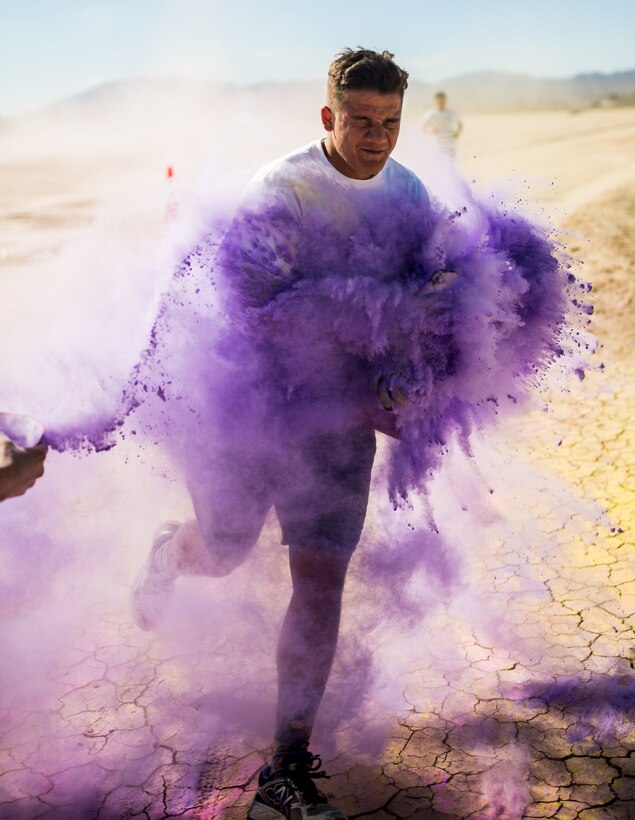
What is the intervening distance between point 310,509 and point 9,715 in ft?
4.07

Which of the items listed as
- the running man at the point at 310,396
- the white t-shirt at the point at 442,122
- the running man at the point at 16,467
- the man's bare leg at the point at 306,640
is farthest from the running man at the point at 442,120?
the running man at the point at 16,467

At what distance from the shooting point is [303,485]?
2215 mm

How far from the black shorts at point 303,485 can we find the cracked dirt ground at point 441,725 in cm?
68

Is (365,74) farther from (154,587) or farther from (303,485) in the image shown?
(154,587)

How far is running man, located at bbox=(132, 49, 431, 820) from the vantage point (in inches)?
79.0

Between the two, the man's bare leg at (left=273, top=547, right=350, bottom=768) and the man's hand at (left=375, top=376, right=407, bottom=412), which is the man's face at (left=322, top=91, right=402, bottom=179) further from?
the man's bare leg at (left=273, top=547, right=350, bottom=768)

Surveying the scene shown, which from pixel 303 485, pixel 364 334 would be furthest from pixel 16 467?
pixel 364 334

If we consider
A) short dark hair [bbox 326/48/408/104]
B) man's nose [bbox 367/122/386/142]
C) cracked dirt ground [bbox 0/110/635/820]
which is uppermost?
short dark hair [bbox 326/48/408/104]

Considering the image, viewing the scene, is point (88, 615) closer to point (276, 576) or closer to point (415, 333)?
point (276, 576)

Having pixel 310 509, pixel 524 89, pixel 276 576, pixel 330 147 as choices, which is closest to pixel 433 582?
pixel 276 576

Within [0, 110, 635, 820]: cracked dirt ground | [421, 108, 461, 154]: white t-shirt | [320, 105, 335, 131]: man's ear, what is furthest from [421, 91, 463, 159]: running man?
[320, 105, 335, 131]: man's ear

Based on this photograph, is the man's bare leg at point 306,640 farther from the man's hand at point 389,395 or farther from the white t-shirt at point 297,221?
the white t-shirt at point 297,221

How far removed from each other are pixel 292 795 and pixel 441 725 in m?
0.59

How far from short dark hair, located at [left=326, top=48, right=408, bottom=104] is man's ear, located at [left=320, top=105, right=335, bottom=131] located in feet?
0.09
